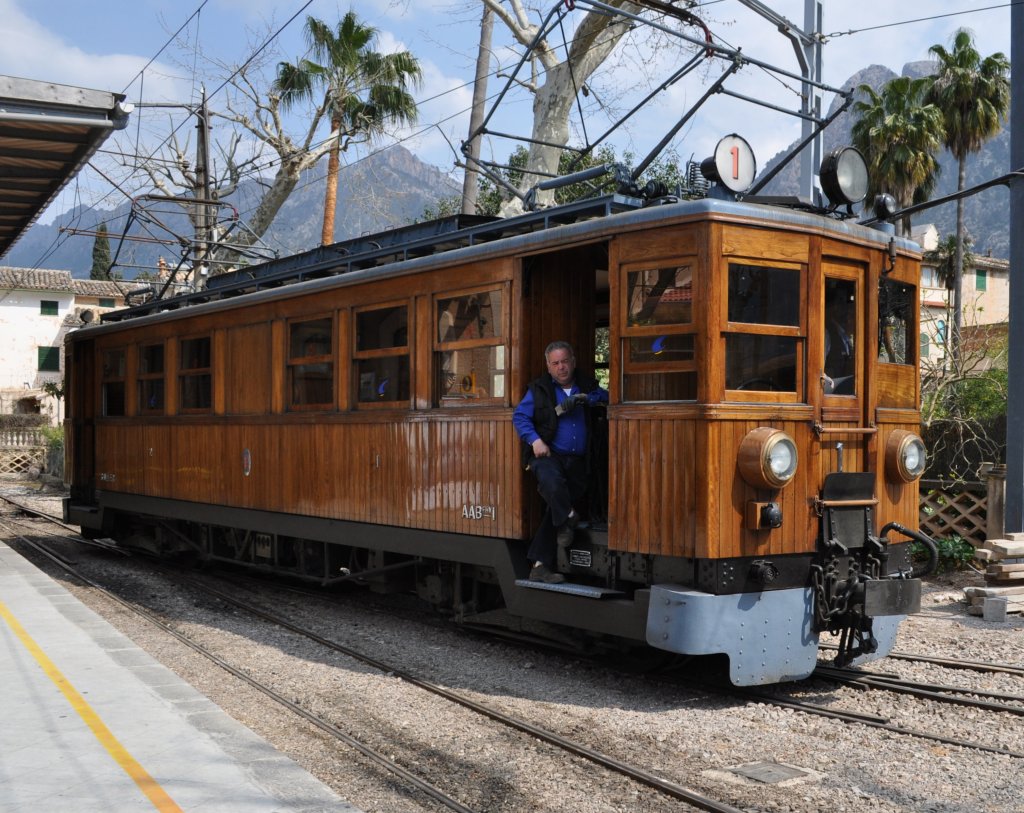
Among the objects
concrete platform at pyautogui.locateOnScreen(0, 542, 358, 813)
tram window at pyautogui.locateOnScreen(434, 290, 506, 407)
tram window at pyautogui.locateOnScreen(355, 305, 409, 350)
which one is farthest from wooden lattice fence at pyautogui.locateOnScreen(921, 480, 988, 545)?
concrete platform at pyautogui.locateOnScreen(0, 542, 358, 813)

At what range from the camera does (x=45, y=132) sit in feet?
30.8

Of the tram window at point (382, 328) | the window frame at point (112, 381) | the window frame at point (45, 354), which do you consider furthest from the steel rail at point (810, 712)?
the window frame at point (45, 354)

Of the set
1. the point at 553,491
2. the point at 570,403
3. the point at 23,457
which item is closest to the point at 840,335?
the point at 570,403

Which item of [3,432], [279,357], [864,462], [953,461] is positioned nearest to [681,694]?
[864,462]

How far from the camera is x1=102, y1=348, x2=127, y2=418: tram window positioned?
1318 centimetres

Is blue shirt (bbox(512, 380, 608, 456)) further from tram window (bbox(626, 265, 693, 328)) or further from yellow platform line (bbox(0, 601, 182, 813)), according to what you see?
yellow platform line (bbox(0, 601, 182, 813))

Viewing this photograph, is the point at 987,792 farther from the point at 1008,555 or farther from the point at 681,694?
the point at 1008,555

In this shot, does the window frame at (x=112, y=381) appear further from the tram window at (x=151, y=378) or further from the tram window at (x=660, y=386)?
the tram window at (x=660, y=386)

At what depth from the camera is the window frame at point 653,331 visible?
6199 millimetres

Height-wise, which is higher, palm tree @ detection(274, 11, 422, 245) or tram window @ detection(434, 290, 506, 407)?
palm tree @ detection(274, 11, 422, 245)

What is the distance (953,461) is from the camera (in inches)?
498

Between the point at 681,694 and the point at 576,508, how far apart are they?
4.56ft

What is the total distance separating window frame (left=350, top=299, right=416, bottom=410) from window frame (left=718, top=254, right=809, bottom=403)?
109 inches

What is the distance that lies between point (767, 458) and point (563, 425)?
56.7 inches
